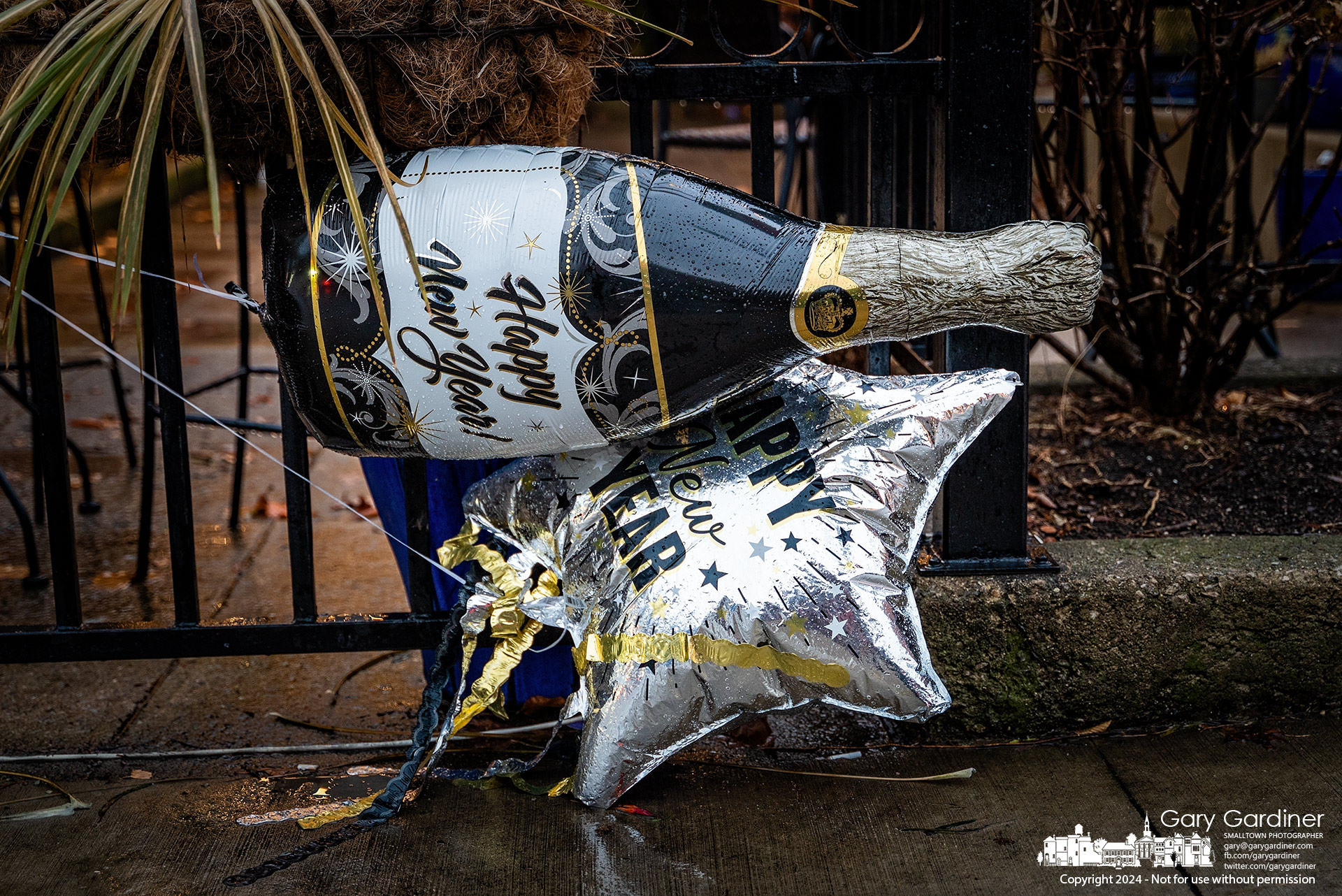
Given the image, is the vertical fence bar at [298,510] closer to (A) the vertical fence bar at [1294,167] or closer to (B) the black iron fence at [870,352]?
(B) the black iron fence at [870,352]

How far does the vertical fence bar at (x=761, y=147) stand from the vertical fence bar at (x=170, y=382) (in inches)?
41.6

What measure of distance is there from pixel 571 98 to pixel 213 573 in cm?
222

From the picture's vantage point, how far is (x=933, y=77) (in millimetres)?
2174

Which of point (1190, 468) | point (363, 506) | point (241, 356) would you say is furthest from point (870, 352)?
point (363, 506)

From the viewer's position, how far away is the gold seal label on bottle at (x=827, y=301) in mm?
1768

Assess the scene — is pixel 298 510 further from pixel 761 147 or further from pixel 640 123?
pixel 761 147

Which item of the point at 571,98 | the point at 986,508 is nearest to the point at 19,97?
the point at 571,98

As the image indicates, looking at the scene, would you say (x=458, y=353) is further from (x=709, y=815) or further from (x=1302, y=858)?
(x=1302, y=858)

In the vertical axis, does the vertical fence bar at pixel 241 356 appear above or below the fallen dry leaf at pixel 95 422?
above

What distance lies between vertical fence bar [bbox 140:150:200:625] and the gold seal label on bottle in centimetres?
112

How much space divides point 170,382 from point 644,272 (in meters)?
1.02

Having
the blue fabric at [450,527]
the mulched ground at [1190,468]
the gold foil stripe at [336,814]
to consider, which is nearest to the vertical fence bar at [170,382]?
the blue fabric at [450,527]

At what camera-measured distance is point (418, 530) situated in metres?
2.31

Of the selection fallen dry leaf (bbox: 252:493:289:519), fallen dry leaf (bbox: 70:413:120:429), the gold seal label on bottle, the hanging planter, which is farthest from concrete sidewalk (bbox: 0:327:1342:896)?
fallen dry leaf (bbox: 70:413:120:429)
